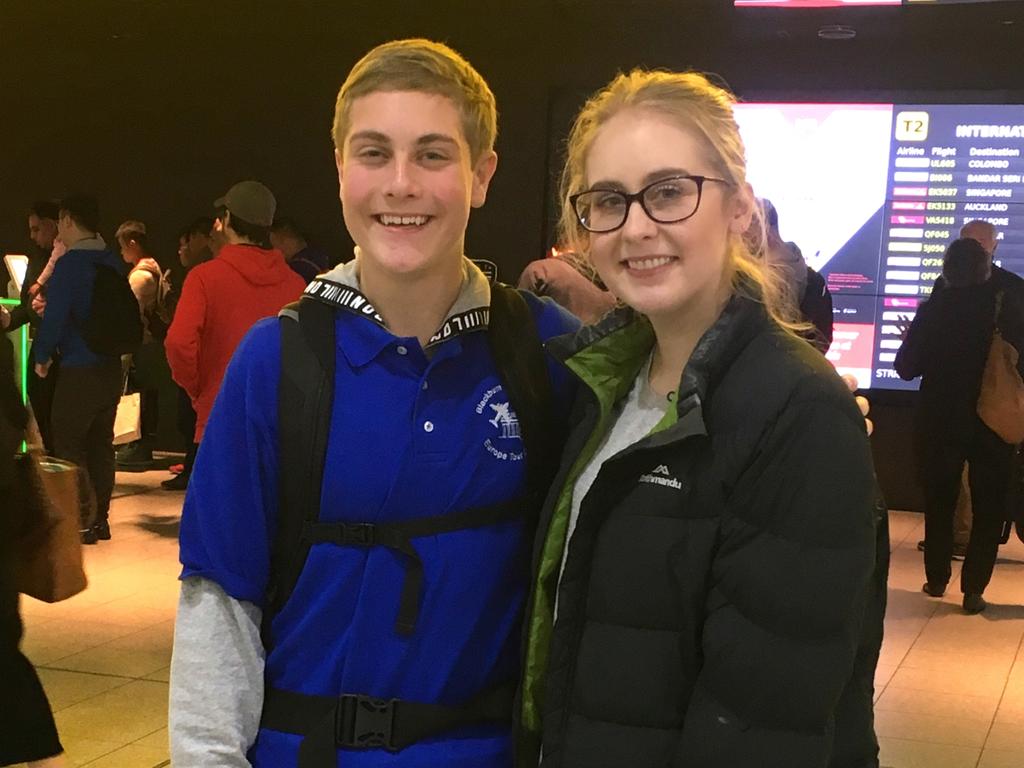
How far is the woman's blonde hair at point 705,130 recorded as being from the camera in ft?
4.79

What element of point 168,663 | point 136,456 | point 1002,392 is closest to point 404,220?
point 168,663

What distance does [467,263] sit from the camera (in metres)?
1.74

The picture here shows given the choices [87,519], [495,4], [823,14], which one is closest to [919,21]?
[823,14]

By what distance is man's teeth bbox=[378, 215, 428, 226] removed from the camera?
5.17 feet

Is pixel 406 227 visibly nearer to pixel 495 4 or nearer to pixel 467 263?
pixel 467 263

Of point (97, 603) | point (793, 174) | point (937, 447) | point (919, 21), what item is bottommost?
point (97, 603)

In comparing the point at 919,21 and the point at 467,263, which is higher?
the point at 919,21

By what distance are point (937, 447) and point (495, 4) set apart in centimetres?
439

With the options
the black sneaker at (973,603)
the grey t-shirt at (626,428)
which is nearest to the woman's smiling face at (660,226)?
the grey t-shirt at (626,428)

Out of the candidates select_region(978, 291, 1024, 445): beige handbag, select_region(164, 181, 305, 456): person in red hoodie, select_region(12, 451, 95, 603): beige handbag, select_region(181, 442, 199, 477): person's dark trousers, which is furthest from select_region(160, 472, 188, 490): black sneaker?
select_region(12, 451, 95, 603): beige handbag

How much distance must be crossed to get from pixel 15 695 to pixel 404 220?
4.03 feet

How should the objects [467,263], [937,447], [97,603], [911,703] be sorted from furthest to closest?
[937,447], [97,603], [911,703], [467,263]

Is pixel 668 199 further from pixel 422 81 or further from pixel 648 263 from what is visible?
pixel 422 81

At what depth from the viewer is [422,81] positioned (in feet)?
5.09
